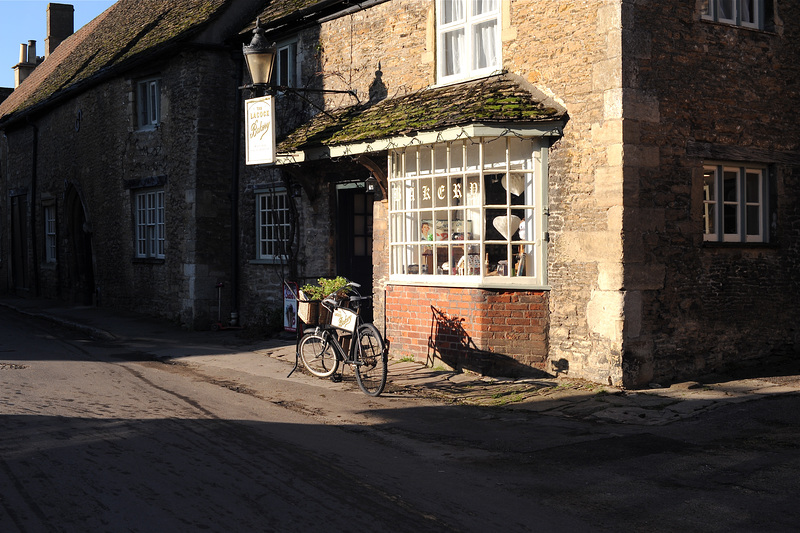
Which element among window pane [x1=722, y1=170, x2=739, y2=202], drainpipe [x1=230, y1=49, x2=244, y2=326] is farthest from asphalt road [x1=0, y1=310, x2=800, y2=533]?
drainpipe [x1=230, y1=49, x2=244, y2=326]

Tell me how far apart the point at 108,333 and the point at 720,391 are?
458 inches

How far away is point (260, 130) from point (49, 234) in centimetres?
1502

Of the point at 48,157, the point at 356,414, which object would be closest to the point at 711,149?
the point at 356,414

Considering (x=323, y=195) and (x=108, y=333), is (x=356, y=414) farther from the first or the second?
(x=108, y=333)

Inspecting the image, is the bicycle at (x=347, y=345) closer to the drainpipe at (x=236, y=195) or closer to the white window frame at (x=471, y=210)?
the white window frame at (x=471, y=210)

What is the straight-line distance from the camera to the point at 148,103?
19.0 metres

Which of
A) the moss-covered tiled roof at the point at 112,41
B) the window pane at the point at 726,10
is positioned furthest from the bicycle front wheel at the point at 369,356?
the moss-covered tiled roof at the point at 112,41

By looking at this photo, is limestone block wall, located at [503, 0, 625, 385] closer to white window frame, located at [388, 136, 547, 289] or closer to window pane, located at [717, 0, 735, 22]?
white window frame, located at [388, 136, 547, 289]

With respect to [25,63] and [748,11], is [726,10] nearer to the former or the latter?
[748,11]

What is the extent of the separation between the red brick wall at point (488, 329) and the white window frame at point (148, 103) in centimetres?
1013

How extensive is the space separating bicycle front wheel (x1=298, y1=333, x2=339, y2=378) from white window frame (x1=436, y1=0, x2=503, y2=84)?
4.30 m

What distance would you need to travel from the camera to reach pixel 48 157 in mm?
25141

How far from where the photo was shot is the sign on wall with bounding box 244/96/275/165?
13.5 meters

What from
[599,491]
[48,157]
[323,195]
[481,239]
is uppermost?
[48,157]
